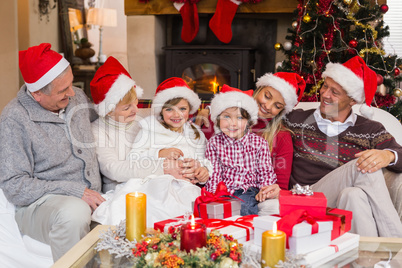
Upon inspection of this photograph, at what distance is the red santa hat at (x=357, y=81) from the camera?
2287 mm

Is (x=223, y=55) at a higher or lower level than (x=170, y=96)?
higher

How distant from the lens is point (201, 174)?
2.16 meters

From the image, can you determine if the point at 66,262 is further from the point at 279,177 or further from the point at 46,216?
the point at 279,177

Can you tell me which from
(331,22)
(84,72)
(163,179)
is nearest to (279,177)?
(163,179)

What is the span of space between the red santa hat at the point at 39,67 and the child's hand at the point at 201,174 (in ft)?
2.53

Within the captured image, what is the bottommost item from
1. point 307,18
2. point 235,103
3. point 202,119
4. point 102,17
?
point 202,119

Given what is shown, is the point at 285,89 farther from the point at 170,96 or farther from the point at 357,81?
the point at 170,96

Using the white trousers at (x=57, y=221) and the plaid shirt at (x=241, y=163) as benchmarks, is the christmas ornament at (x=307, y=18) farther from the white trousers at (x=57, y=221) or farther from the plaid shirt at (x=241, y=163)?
the white trousers at (x=57, y=221)

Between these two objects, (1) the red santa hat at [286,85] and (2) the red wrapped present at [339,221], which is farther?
(1) the red santa hat at [286,85]

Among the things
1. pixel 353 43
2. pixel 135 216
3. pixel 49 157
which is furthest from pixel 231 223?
pixel 353 43

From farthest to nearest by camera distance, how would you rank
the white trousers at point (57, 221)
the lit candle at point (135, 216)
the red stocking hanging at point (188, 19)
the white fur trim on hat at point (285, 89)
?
the red stocking hanging at point (188, 19) < the white fur trim on hat at point (285, 89) < the white trousers at point (57, 221) < the lit candle at point (135, 216)

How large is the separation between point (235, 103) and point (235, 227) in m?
0.86

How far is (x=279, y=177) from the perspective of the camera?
7.47 feet

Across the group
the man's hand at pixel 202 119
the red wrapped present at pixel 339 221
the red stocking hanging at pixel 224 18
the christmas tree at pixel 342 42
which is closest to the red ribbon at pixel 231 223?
the red wrapped present at pixel 339 221
